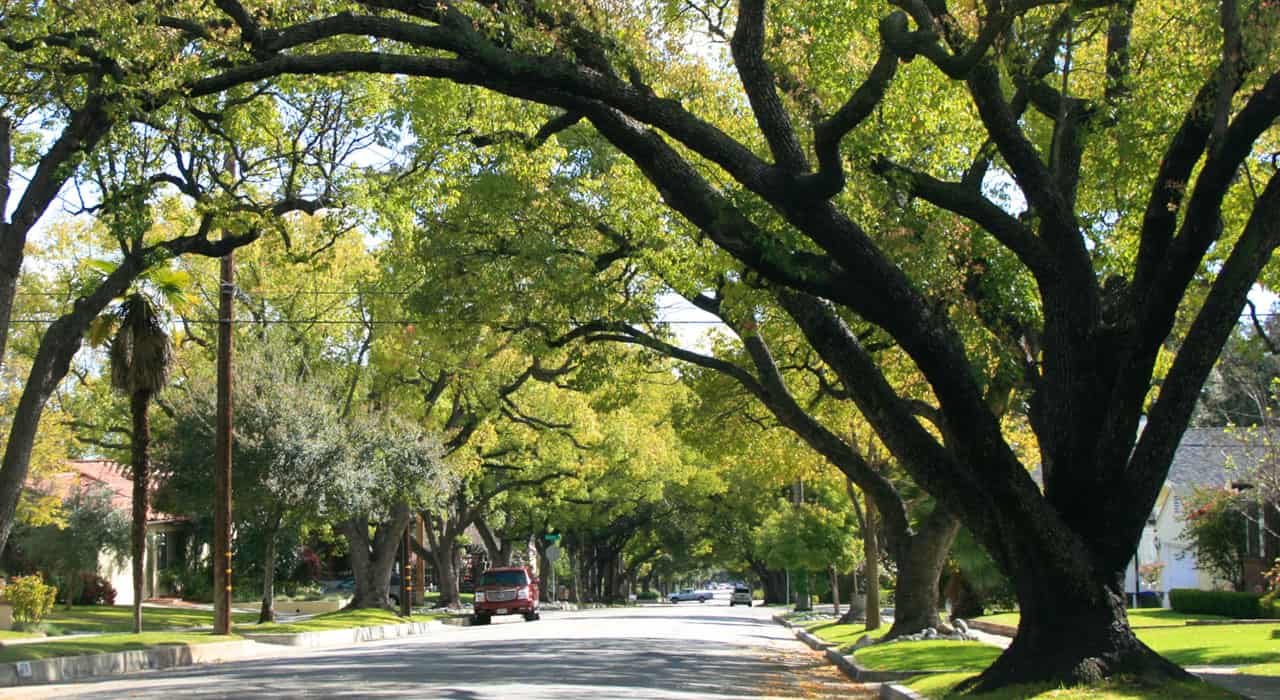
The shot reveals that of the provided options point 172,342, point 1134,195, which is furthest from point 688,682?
point 172,342

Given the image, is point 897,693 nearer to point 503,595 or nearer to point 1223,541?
point 1223,541

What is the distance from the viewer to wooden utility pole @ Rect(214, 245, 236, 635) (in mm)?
26703

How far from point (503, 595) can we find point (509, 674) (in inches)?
1107

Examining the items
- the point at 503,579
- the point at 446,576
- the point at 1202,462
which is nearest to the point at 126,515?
the point at 503,579

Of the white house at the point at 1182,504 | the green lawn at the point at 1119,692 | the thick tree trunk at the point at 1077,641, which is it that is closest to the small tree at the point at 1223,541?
the white house at the point at 1182,504

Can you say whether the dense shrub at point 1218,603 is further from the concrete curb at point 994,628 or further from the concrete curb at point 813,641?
the concrete curb at point 813,641

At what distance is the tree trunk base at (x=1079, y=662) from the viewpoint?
12.3 m

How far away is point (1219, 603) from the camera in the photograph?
1331 inches

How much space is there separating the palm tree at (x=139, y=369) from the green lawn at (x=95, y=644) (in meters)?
0.99

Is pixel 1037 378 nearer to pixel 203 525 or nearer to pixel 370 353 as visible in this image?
pixel 370 353

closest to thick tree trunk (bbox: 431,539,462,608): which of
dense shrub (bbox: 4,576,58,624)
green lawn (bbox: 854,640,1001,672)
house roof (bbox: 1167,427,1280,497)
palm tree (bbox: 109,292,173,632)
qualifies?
dense shrub (bbox: 4,576,58,624)

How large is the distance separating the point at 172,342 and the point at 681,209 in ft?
Result: 57.9

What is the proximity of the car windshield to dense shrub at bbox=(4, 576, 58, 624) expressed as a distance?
729 inches

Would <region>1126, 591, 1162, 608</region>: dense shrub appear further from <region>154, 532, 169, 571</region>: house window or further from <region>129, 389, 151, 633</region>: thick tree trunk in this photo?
<region>154, 532, 169, 571</region>: house window
